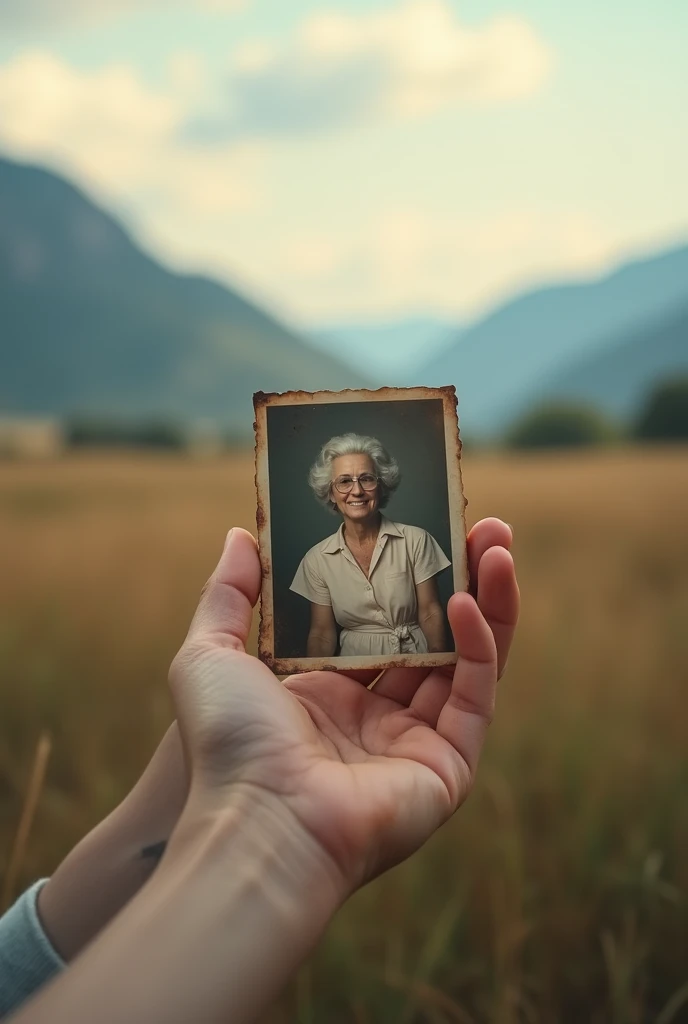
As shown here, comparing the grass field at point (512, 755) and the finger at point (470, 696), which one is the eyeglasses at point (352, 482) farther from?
the grass field at point (512, 755)

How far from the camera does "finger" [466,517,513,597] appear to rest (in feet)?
3.27

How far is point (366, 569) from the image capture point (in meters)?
1.01

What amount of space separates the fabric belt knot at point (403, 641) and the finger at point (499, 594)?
9 cm

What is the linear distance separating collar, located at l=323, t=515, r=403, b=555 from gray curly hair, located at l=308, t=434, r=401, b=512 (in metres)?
0.02

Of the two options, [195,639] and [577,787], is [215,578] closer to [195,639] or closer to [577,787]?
[195,639]

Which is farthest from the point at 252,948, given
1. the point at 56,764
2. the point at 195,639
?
the point at 56,764

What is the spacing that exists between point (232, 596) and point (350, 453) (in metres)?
0.21

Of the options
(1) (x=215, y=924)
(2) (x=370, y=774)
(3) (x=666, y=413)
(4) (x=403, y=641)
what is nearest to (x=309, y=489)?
(4) (x=403, y=641)

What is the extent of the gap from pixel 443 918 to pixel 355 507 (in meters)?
0.79

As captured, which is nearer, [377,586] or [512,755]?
[377,586]

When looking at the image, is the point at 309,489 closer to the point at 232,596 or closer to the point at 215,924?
the point at 232,596

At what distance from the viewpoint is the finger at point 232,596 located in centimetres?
95

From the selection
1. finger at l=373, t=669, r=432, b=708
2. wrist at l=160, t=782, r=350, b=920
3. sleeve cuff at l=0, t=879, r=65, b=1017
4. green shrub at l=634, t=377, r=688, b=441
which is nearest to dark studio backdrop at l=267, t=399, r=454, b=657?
finger at l=373, t=669, r=432, b=708

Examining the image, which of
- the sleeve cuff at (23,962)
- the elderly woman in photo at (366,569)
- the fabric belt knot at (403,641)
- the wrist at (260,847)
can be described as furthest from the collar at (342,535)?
the sleeve cuff at (23,962)
